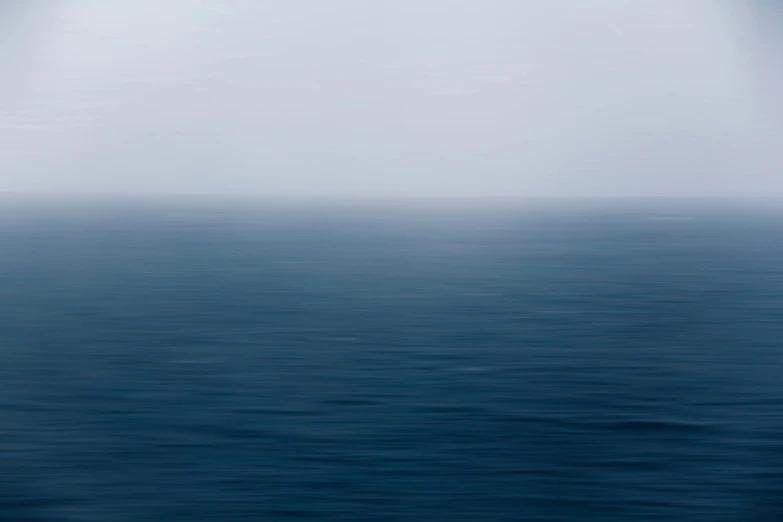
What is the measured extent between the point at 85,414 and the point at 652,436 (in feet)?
20.2

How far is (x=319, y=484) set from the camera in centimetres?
888

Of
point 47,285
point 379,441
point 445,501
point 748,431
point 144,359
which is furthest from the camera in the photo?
point 47,285

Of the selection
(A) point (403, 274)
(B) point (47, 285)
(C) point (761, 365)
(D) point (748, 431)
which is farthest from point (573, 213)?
(D) point (748, 431)

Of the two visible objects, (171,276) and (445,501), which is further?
(171,276)

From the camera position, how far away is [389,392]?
40.7 feet

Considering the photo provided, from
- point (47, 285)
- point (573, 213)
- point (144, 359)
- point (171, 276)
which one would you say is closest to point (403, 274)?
point (171, 276)

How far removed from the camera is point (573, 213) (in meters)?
60.7

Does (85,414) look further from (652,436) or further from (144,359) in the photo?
(652,436)

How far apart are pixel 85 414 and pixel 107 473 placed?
2.37 metres

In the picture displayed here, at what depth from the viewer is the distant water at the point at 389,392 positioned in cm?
861

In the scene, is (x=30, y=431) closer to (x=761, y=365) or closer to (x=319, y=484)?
(x=319, y=484)

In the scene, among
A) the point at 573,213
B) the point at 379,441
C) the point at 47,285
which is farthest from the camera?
the point at 573,213

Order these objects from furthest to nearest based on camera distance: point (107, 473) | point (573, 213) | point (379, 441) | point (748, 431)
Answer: point (573, 213)
point (748, 431)
point (379, 441)
point (107, 473)

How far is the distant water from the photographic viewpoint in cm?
861
